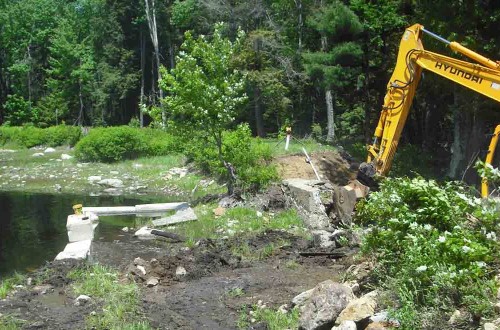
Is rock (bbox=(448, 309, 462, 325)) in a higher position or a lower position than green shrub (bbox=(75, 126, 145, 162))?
higher

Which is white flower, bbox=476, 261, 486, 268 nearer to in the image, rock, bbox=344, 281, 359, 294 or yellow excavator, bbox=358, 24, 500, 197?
rock, bbox=344, 281, 359, 294

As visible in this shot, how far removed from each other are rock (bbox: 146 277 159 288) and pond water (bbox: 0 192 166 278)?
3.14 meters

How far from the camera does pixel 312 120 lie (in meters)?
33.4

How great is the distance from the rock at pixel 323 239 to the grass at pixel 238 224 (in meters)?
1.30

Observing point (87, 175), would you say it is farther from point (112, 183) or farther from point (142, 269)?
point (142, 269)

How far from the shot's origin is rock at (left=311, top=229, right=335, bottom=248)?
11461 millimetres

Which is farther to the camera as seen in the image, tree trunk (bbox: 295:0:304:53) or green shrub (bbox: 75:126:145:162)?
green shrub (bbox: 75:126:145:162)

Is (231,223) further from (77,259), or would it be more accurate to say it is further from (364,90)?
(364,90)

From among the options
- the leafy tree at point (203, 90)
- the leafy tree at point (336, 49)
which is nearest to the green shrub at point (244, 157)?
the leafy tree at point (203, 90)

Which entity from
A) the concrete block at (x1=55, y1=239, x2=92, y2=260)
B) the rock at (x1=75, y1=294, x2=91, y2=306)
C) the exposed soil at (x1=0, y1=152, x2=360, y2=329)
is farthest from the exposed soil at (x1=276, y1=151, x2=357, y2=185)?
the rock at (x1=75, y1=294, x2=91, y2=306)

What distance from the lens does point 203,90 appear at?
52.3 ft

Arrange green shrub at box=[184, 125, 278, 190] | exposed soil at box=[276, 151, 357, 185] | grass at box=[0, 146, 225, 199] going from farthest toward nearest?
grass at box=[0, 146, 225, 199]
exposed soil at box=[276, 151, 357, 185]
green shrub at box=[184, 125, 278, 190]

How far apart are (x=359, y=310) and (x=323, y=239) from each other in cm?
521

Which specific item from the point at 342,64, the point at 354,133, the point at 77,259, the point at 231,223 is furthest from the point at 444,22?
the point at 354,133
